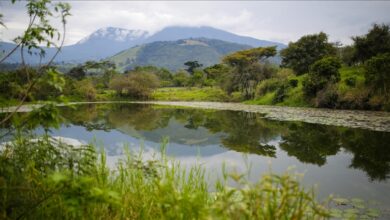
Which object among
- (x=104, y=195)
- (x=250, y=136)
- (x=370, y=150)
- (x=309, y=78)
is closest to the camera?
(x=104, y=195)

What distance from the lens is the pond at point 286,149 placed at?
9.50m

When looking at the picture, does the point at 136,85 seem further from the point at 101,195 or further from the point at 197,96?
the point at 101,195

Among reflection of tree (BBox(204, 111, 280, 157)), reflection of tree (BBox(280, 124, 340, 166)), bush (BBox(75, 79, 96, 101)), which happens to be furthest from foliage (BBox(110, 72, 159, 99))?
reflection of tree (BBox(280, 124, 340, 166))

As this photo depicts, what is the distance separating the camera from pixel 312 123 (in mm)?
23281

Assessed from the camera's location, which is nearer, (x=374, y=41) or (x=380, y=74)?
(x=380, y=74)

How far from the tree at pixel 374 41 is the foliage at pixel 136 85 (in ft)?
157

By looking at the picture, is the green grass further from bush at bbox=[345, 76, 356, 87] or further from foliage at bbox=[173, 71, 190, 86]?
bush at bbox=[345, 76, 356, 87]

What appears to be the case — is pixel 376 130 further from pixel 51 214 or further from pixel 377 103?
pixel 51 214

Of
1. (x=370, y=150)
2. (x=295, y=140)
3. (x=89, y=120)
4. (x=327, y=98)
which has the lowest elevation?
(x=89, y=120)

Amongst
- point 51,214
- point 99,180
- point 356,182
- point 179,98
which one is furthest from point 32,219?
point 179,98

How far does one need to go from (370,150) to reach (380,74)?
19.4 m

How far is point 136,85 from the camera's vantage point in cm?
7512

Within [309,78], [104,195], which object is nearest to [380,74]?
[309,78]

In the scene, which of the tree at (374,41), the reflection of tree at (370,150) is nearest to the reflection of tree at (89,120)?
the reflection of tree at (370,150)
